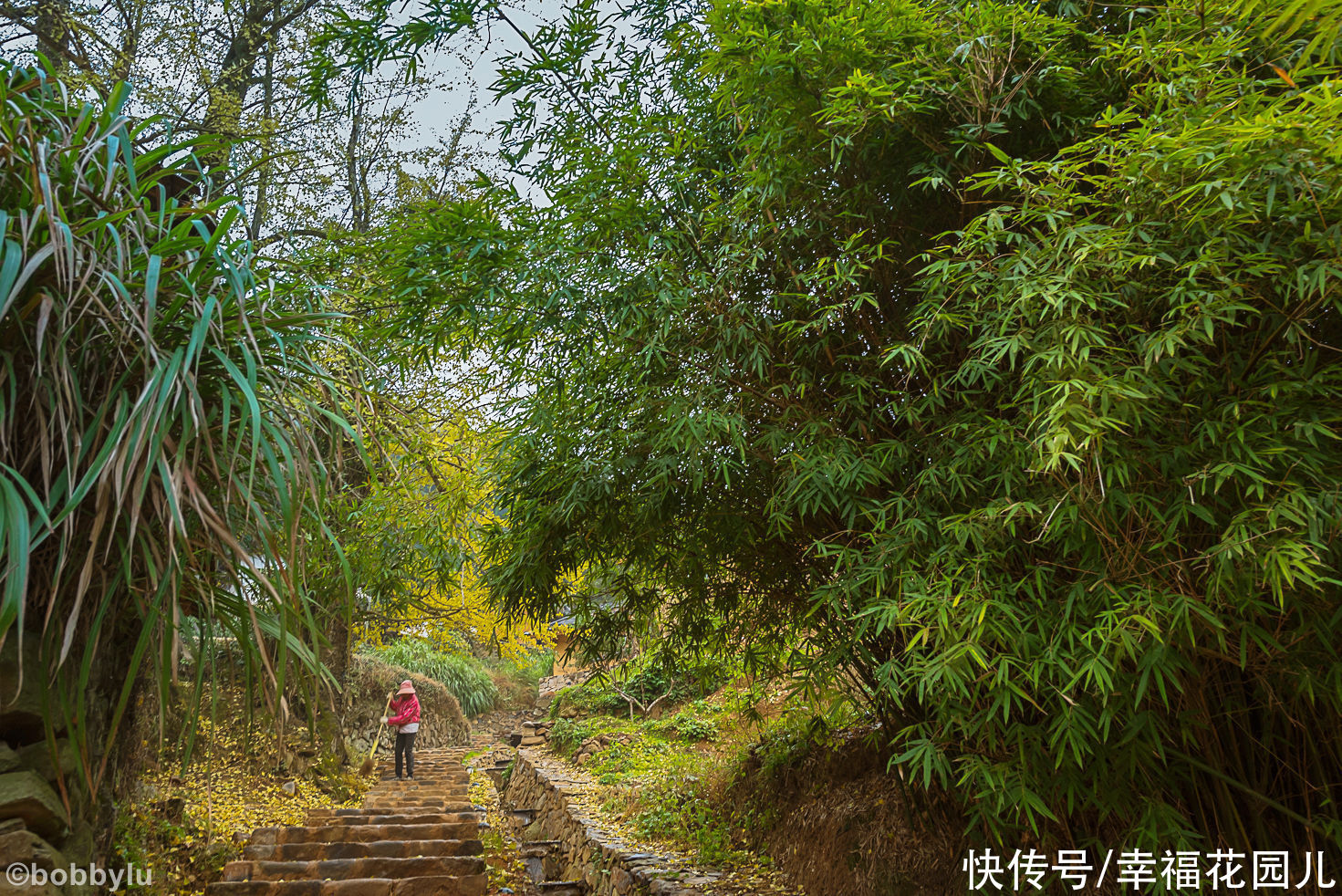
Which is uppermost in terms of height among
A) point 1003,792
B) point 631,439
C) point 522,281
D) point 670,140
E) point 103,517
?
point 670,140

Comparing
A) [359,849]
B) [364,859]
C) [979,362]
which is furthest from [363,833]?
[979,362]

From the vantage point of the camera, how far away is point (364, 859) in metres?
3.79

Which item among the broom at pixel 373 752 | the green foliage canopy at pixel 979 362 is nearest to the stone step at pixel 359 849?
the green foliage canopy at pixel 979 362

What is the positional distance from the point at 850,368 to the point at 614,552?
1220 millimetres

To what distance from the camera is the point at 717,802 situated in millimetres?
4930

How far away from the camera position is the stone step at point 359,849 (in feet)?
12.6

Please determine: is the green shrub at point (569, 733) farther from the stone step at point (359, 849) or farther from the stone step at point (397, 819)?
the stone step at point (359, 849)

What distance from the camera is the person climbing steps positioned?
283 inches

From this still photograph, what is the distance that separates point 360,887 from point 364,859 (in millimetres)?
245

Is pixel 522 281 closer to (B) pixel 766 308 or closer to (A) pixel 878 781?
(B) pixel 766 308

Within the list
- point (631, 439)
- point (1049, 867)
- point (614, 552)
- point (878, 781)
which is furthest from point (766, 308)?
point (878, 781)

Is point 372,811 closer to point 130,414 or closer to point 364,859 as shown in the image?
point 364,859

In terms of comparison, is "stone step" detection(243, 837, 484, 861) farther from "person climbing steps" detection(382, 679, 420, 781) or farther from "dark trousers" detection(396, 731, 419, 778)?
"dark trousers" detection(396, 731, 419, 778)

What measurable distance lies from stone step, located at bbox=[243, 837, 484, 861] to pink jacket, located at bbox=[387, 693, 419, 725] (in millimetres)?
3166
